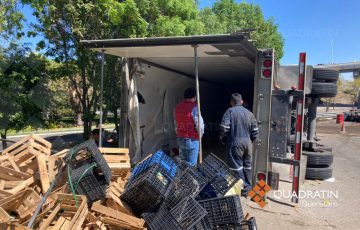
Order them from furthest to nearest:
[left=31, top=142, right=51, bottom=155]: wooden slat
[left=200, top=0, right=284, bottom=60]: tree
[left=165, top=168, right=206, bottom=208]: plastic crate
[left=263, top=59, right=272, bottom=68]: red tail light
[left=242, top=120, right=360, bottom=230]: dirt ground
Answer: [left=200, top=0, right=284, bottom=60]: tree → [left=263, top=59, right=272, bottom=68]: red tail light → [left=31, top=142, right=51, bottom=155]: wooden slat → [left=242, top=120, right=360, bottom=230]: dirt ground → [left=165, top=168, right=206, bottom=208]: plastic crate

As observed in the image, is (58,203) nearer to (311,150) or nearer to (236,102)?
(236,102)

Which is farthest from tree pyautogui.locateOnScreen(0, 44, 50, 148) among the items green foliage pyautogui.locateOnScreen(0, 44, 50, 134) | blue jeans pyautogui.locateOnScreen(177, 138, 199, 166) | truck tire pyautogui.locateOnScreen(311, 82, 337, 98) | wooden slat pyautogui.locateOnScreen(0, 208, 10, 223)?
truck tire pyautogui.locateOnScreen(311, 82, 337, 98)

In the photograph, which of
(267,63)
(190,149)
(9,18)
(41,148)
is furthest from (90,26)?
(267,63)

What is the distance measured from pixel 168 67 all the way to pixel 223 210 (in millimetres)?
5308

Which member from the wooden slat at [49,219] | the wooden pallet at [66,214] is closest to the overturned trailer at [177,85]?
the wooden pallet at [66,214]

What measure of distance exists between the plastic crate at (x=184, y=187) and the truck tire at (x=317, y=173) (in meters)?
4.10

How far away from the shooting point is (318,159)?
25.7ft

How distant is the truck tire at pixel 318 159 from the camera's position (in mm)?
7832

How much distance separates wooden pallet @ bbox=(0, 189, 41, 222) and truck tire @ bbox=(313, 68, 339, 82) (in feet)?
21.4

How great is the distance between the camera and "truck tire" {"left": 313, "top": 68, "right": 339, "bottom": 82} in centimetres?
782

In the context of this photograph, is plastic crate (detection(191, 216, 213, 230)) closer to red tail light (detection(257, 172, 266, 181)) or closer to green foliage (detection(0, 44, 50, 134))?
red tail light (detection(257, 172, 266, 181))

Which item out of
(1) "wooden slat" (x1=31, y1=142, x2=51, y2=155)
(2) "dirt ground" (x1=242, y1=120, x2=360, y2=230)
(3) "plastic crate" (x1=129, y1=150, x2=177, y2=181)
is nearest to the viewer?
(3) "plastic crate" (x1=129, y1=150, x2=177, y2=181)

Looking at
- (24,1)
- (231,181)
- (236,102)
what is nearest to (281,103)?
(236,102)

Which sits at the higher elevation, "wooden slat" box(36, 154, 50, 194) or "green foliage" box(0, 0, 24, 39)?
"green foliage" box(0, 0, 24, 39)
